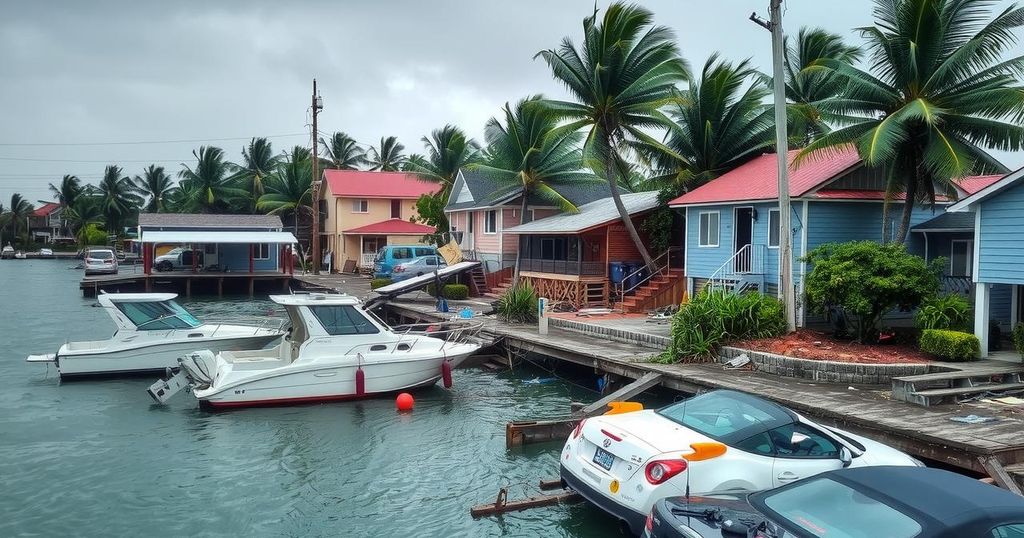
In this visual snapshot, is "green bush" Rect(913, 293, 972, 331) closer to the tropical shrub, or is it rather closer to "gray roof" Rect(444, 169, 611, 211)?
the tropical shrub

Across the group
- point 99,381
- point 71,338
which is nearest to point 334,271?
point 71,338

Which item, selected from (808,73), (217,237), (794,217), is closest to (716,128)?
(808,73)

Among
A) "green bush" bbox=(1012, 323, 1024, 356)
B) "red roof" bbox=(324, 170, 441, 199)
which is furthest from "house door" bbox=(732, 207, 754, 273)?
"red roof" bbox=(324, 170, 441, 199)

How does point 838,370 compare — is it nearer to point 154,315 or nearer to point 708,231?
point 708,231

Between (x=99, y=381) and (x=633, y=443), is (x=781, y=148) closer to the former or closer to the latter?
(x=633, y=443)

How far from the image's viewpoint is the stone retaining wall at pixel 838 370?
14.1 metres

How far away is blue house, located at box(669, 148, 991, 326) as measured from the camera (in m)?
19.6

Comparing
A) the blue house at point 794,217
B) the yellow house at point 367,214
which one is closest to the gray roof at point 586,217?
Result: the blue house at point 794,217

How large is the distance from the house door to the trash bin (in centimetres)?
581

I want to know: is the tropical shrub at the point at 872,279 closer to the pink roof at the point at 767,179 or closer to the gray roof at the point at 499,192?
the pink roof at the point at 767,179

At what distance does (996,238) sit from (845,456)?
28.4 ft

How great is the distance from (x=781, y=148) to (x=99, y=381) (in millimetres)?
17017

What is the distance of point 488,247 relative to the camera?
36.9 metres

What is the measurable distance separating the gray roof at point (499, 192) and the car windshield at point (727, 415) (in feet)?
82.3
